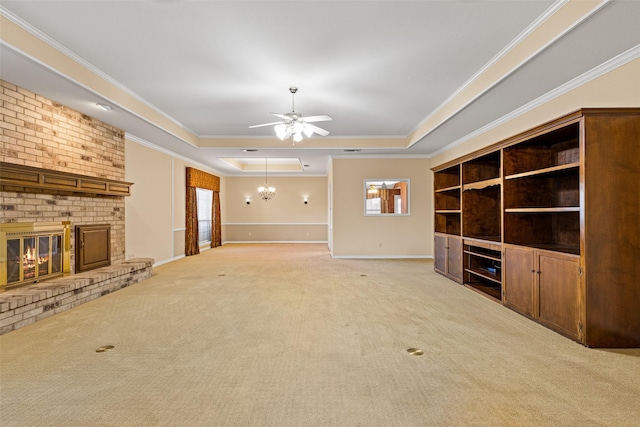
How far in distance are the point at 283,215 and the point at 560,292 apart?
10.6 meters

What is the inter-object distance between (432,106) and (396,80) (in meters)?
1.39

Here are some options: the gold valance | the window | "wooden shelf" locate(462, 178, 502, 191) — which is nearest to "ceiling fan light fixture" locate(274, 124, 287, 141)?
"wooden shelf" locate(462, 178, 502, 191)

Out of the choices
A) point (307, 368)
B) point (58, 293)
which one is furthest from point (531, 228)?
point (58, 293)

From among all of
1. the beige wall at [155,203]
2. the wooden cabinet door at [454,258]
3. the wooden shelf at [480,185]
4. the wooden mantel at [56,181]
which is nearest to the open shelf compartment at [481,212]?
the wooden shelf at [480,185]

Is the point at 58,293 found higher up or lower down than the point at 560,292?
lower down

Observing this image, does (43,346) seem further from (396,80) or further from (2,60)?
(396,80)

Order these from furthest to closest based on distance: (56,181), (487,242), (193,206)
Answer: (193,206), (487,242), (56,181)

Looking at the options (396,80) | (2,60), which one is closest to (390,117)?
(396,80)

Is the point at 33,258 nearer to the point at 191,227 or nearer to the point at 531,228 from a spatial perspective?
the point at 191,227

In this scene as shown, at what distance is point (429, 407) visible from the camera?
79.8 inches

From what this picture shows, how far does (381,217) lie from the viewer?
28.3 feet

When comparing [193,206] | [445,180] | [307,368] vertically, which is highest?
[445,180]

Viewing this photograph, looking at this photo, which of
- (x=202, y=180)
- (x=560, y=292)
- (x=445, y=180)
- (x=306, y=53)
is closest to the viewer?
(x=560, y=292)

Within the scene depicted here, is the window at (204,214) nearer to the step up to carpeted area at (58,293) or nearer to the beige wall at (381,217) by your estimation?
the beige wall at (381,217)
